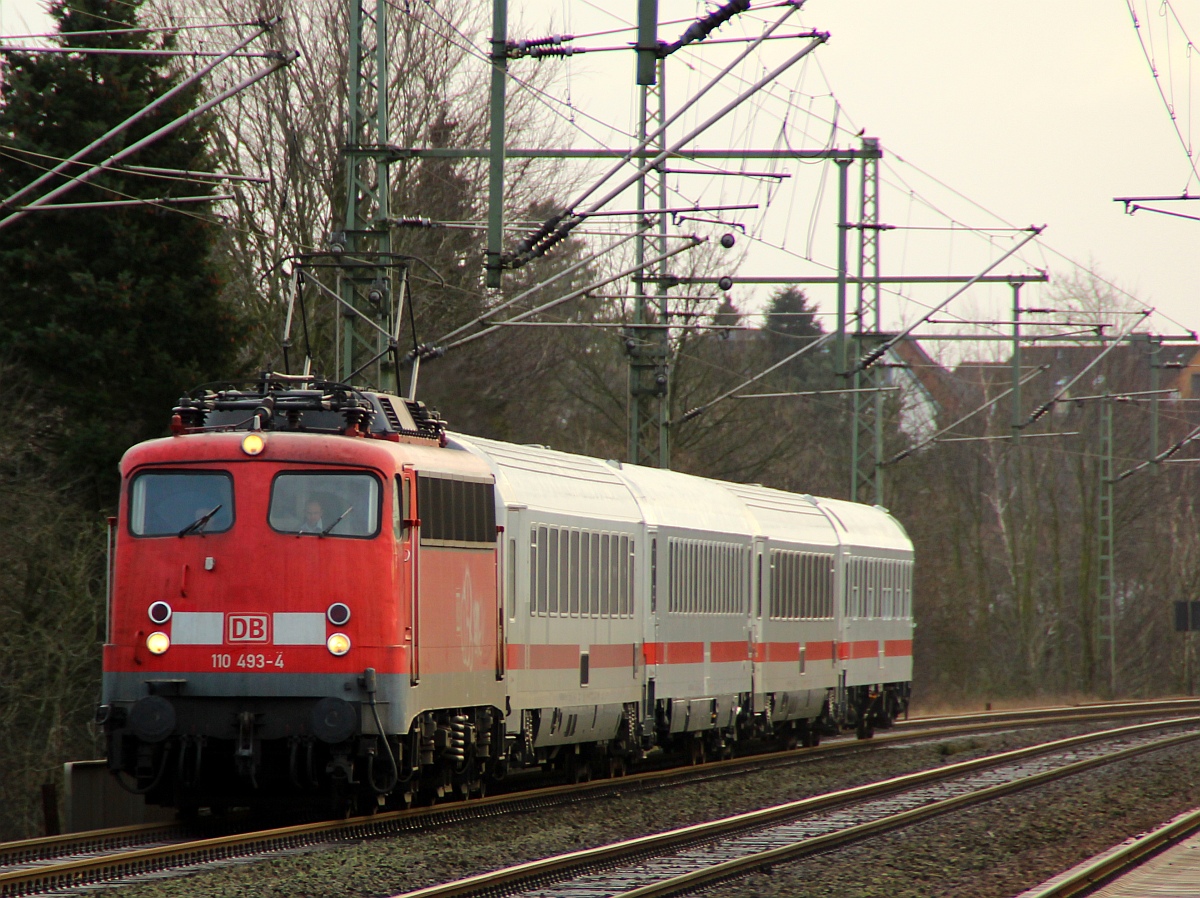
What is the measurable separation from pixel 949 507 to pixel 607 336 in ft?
58.9

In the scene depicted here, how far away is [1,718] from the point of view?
24531 mm

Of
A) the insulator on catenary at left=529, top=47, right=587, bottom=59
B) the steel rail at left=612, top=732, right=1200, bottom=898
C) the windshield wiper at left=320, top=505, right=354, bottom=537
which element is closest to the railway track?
the windshield wiper at left=320, top=505, right=354, bottom=537

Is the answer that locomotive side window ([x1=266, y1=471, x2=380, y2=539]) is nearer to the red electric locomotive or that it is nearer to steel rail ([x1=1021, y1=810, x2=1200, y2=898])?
the red electric locomotive

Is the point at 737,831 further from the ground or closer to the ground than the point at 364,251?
closer to the ground

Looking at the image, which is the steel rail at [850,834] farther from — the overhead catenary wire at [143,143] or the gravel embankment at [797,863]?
the overhead catenary wire at [143,143]

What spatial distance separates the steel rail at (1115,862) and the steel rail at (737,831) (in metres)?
2.00

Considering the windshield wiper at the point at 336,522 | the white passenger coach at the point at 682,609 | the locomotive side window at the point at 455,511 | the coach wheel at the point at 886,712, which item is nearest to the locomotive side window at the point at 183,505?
the windshield wiper at the point at 336,522

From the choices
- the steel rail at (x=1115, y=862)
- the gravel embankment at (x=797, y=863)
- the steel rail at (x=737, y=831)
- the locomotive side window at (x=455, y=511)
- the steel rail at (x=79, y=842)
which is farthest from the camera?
the locomotive side window at (x=455, y=511)

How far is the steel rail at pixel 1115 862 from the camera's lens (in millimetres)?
12547

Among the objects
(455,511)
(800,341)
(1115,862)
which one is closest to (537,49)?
(455,511)

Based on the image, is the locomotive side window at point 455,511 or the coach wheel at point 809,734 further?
the coach wheel at point 809,734

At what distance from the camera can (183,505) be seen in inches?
603

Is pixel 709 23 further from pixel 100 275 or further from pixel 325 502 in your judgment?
pixel 100 275

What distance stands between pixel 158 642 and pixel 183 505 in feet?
3.49
